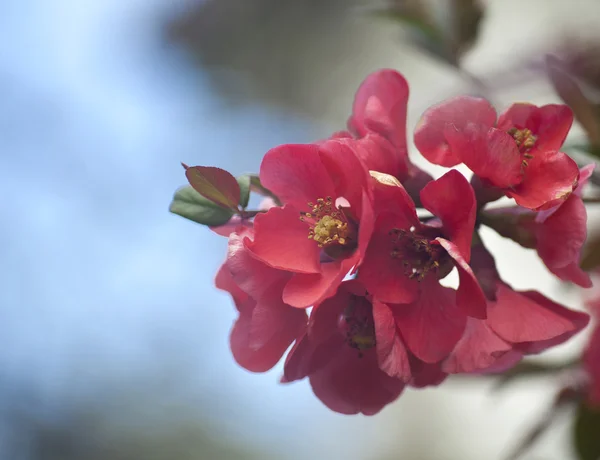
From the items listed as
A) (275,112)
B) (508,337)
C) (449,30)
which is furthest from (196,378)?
(508,337)

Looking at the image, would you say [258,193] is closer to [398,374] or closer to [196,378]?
[398,374]

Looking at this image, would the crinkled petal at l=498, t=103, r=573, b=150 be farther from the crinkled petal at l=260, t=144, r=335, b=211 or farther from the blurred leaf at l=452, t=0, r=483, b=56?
the blurred leaf at l=452, t=0, r=483, b=56

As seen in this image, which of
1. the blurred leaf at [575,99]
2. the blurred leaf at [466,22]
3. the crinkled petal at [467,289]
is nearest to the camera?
the crinkled petal at [467,289]

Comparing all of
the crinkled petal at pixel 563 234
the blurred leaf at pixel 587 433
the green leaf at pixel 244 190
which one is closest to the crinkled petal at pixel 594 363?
the blurred leaf at pixel 587 433

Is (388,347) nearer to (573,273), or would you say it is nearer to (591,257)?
(573,273)

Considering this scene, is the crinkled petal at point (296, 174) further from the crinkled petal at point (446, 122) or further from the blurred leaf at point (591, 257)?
the blurred leaf at point (591, 257)
